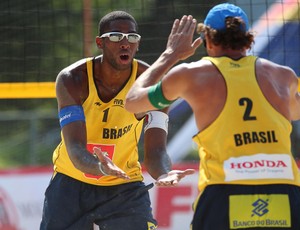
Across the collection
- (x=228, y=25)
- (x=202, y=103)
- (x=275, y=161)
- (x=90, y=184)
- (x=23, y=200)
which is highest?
(x=228, y=25)

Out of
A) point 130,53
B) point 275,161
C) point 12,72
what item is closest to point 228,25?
point 275,161

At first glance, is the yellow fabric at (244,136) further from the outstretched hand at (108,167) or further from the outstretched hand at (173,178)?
the outstretched hand at (108,167)

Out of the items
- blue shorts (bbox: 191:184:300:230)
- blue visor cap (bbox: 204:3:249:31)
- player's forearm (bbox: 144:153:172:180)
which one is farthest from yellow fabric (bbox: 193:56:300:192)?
player's forearm (bbox: 144:153:172:180)

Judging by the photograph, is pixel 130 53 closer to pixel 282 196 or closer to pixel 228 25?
pixel 228 25

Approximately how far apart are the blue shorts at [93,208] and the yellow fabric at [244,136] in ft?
4.52

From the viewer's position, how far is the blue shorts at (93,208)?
5.13 metres

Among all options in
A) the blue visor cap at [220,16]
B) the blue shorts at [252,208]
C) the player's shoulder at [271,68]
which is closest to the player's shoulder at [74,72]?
the blue visor cap at [220,16]

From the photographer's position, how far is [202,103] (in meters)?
3.83

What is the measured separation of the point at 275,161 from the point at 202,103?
406 millimetres

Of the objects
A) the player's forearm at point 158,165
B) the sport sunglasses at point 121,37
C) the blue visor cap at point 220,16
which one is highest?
the blue visor cap at point 220,16

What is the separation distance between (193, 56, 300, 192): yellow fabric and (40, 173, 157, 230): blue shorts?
1376 mm

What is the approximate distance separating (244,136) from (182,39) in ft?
2.24

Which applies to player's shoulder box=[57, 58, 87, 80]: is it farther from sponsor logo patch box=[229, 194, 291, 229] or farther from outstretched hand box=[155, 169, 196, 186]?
sponsor logo patch box=[229, 194, 291, 229]

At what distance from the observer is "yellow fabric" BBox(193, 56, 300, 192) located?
3.77 metres
